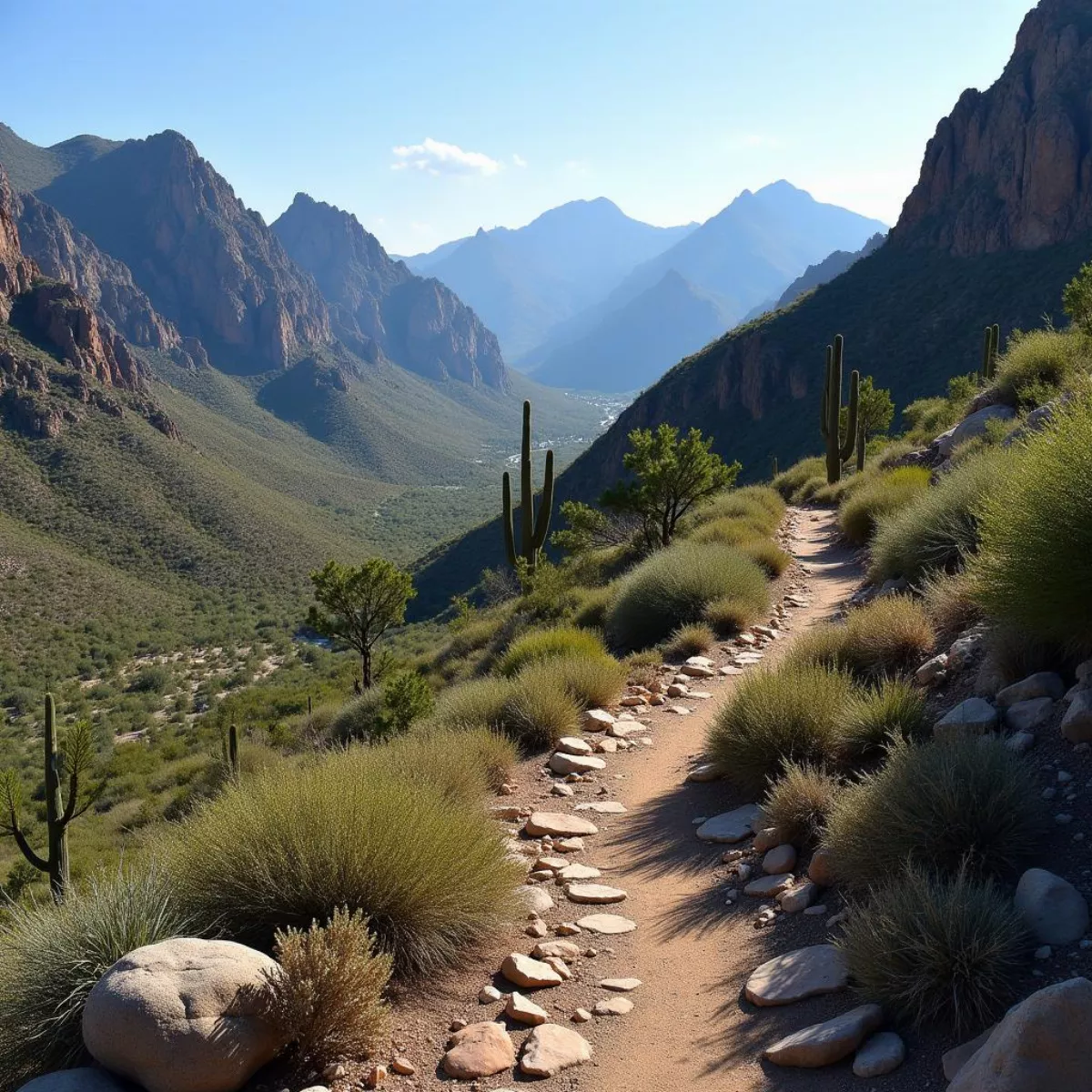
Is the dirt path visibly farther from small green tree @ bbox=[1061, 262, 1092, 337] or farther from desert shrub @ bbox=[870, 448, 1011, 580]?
small green tree @ bbox=[1061, 262, 1092, 337]

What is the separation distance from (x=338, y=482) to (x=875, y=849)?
98.9 metres

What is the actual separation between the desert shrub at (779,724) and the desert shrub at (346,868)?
7.16 feet

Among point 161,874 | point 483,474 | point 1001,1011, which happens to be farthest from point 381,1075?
point 483,474

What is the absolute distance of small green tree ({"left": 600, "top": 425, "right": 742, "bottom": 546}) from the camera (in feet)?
57.9

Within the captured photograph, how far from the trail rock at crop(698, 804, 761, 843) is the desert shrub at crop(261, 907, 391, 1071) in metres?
2.74

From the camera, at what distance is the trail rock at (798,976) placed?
3654 millimetres

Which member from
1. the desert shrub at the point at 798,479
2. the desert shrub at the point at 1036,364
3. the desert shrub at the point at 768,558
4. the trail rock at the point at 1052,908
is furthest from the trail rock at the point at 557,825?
the desert shrub at the point at 798,479

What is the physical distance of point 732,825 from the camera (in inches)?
226

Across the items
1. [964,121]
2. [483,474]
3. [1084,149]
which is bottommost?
[483,474]

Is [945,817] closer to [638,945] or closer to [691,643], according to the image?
[638,945]

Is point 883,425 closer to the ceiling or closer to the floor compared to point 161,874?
closer to the ceiling

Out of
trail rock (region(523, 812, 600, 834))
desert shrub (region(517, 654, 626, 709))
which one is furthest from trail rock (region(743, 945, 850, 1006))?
desert shrub (region(517, 654, 626, 709))

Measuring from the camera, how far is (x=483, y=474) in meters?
131

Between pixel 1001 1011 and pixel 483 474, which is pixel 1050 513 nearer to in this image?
pixel 1001 1011
